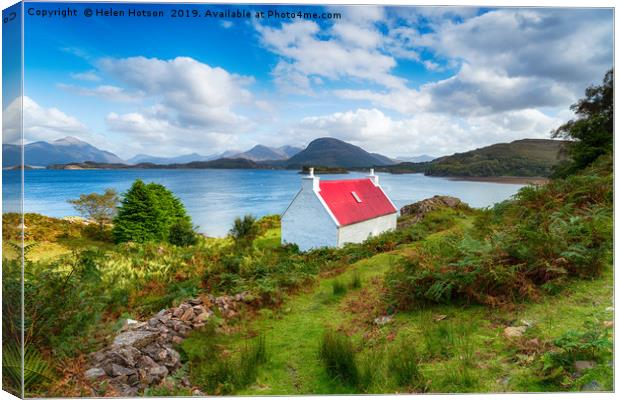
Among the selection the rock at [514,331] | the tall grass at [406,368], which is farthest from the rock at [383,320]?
the rock at [514,331]

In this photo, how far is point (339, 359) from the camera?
130 inches

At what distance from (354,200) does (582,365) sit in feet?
33.0

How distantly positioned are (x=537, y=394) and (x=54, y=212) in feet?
20.6

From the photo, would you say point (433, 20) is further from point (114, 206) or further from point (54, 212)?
point (114, 206)

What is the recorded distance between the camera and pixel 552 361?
287 centimetres

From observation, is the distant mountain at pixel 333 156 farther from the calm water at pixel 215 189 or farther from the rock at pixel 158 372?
the rock at pixel 158 372

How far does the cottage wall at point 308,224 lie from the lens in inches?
436

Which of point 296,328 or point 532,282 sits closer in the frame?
point 532,282

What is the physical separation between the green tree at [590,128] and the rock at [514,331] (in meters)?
2.70

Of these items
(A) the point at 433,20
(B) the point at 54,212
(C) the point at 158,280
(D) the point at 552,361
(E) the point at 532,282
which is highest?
(A) the point at 433,20

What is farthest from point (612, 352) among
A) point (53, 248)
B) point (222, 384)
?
point (53, 248)

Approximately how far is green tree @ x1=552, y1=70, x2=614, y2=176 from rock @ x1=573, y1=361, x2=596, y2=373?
9.61 ft

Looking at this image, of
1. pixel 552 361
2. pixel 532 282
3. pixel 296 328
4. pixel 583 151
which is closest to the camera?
pixel 552 361

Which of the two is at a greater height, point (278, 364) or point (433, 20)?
point (433, 20)
